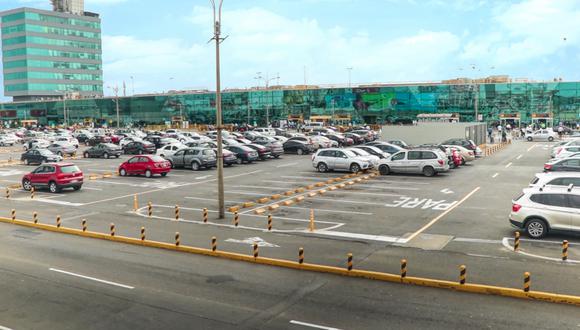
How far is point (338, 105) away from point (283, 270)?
11403cm

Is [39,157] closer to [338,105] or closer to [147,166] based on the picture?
[147,166]

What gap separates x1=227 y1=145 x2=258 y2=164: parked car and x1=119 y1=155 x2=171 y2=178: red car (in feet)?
26.2

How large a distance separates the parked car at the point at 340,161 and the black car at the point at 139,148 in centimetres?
2165

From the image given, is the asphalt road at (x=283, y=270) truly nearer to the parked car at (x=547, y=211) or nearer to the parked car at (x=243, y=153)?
the parked car at (x=547, y=211)

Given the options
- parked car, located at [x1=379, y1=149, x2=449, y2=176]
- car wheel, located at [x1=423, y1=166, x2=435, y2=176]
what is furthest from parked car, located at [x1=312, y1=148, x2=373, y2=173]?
car wheel, located at [x1=423, y1=166, x2=435, y2=176]

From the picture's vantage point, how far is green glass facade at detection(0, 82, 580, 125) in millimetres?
109750

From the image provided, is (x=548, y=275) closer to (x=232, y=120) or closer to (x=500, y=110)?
(x=500, y=110)

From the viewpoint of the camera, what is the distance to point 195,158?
127 ft

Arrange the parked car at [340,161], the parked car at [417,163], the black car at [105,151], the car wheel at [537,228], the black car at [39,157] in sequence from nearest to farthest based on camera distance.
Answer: the car wheel at [537,228], the parked car at [417,163], the parked car at [340,161], the black car at [39,157], the black car at [105,151]

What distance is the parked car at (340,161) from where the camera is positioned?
35.1 meters

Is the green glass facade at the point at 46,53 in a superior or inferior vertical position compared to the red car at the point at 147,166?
superior

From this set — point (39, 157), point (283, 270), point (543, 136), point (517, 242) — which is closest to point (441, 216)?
point (517, 242)

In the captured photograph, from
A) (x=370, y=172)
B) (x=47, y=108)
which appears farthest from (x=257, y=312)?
(x=47, y=108)

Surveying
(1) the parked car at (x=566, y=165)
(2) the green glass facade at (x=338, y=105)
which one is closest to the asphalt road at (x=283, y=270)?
(1) the parked car at (x=566, y=165)
